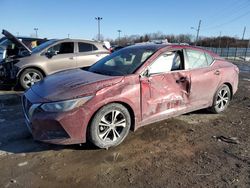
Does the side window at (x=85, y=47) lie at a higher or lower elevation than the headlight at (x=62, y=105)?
higher

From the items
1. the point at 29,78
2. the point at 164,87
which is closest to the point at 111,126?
the point at 164,87

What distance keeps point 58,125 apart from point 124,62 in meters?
1.81

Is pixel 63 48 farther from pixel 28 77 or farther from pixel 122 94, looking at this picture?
pixel 122 94

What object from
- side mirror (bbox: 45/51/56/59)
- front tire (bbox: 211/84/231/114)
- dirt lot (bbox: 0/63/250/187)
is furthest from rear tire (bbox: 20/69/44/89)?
front tire (bbox: 211/84/231/114)

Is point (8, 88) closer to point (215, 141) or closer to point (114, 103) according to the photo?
point (114, 103)

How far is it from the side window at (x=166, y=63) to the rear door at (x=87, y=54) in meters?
4.65

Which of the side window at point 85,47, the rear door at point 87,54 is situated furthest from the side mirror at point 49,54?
the side window at point 85,47

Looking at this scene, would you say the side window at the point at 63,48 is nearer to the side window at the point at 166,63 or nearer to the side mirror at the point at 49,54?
the side mirror at the point at 49,54

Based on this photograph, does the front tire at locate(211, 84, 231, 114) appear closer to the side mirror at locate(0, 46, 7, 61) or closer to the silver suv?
the silver suv

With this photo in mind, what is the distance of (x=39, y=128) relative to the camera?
369cm

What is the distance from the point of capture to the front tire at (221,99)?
18.8 feet

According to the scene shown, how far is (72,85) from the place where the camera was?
398 cm

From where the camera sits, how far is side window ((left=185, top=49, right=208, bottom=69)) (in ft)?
16.7

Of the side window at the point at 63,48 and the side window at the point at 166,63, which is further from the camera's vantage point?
the side window at the point at 63,48
